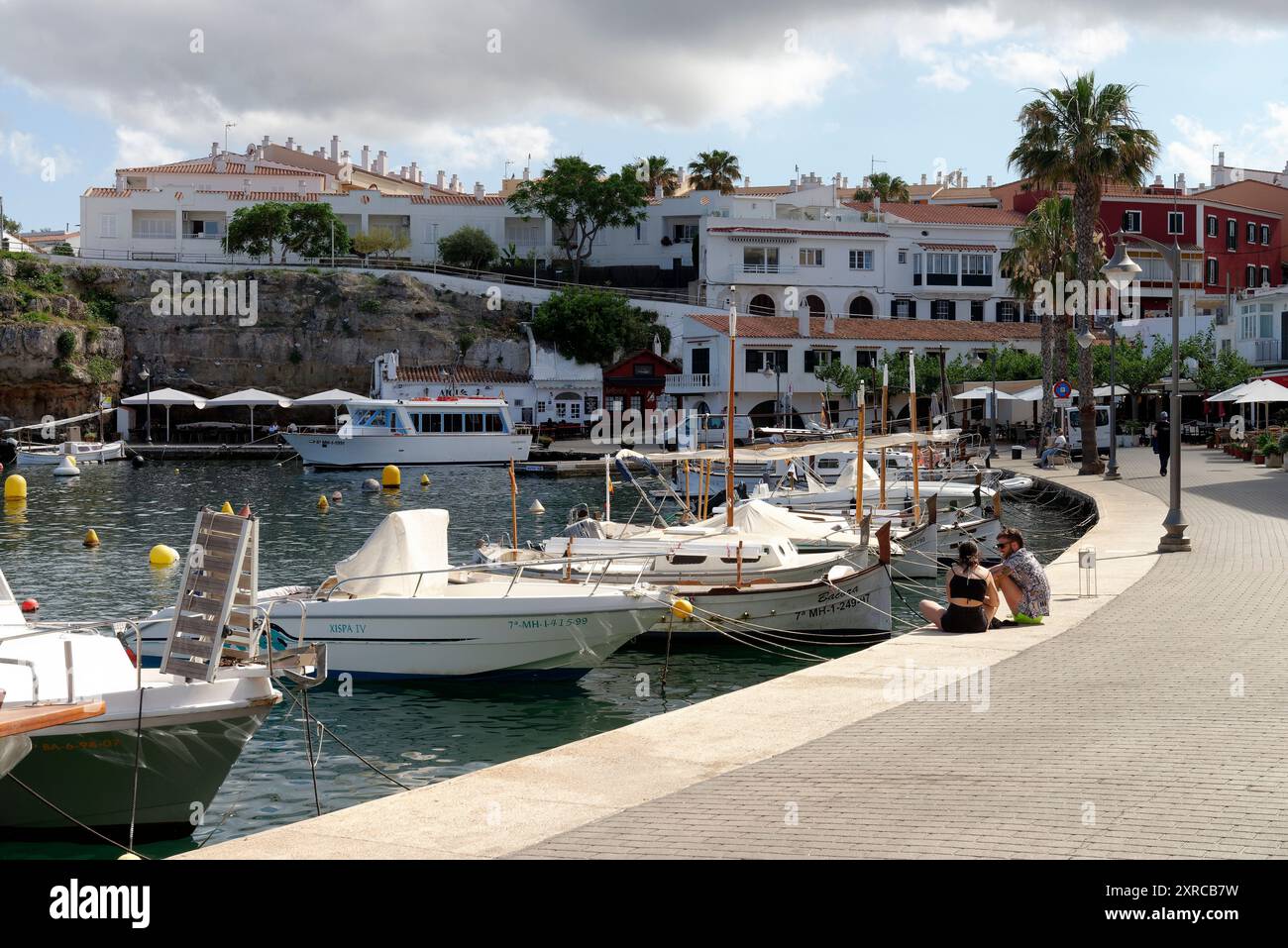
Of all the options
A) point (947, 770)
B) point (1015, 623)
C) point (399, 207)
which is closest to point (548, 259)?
point (399, 207)

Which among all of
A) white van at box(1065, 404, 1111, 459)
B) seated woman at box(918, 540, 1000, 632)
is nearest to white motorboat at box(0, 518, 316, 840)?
seated woman at box(918, 540, 1000, 632)

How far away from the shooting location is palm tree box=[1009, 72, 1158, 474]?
4534 centimetres

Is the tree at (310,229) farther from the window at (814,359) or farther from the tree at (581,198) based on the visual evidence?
the window at (814,359)

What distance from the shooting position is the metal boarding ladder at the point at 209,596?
11.1m

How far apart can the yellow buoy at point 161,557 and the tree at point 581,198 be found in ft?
220

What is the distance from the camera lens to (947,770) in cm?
937

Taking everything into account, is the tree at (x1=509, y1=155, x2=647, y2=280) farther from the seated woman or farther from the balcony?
the seated woman

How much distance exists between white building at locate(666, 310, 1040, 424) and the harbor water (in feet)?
78.3

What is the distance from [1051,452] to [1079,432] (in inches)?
373

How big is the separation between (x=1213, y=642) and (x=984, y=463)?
123ft

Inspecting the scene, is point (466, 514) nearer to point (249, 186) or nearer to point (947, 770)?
point (947, 770)

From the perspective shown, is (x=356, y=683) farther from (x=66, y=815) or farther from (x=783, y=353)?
(x=783, y=353)

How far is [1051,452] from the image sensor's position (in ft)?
175
